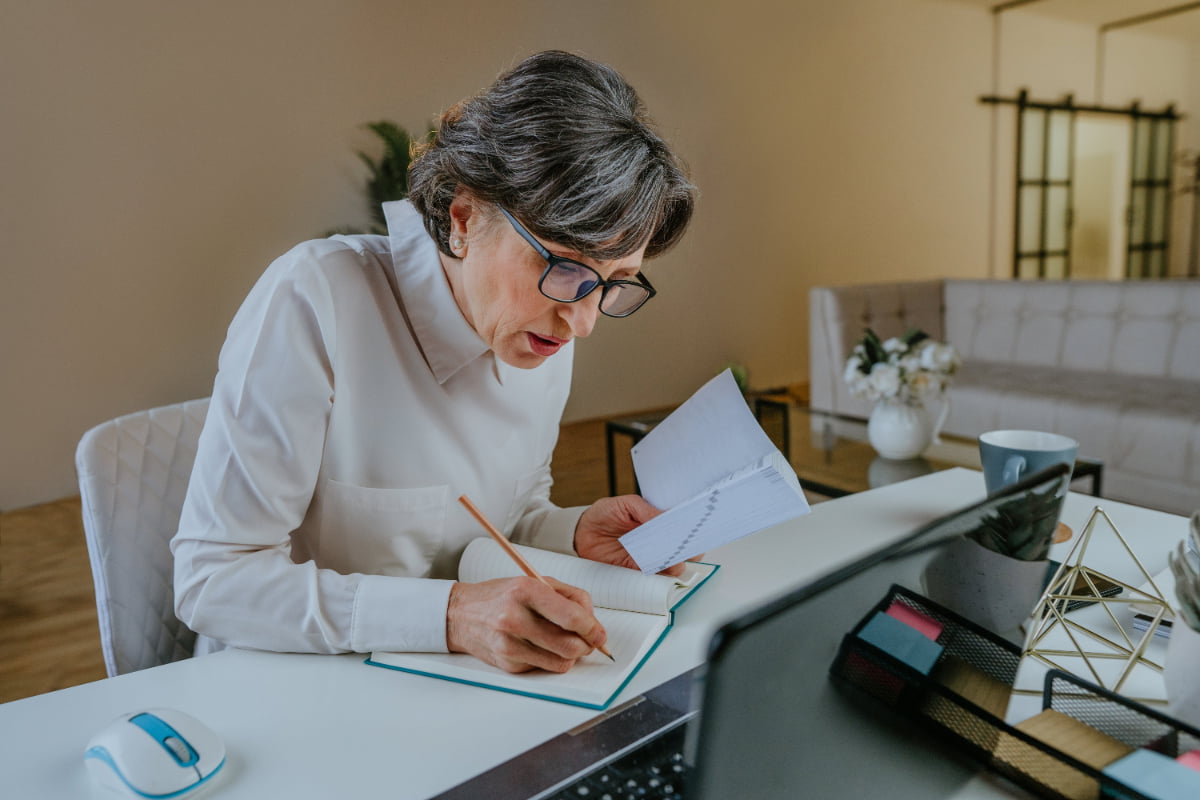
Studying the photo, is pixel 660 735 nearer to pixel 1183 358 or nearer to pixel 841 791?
pixel 841 791

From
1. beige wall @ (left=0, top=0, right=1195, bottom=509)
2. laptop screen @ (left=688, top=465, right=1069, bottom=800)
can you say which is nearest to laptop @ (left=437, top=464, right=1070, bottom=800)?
laptop screen @ (left=688, top=465, right=1069, bottom=800)

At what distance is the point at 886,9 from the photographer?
594 cm

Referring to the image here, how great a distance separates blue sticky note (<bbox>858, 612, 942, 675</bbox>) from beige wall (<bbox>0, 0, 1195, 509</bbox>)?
11.9ft

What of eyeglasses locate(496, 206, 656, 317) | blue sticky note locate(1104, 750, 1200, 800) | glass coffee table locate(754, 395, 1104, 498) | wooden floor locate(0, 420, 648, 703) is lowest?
wooden floor locate(0, 420, 648, 703)

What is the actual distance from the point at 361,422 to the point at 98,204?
11.0 ft

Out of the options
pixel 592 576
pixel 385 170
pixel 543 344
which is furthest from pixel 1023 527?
pixel 385 170

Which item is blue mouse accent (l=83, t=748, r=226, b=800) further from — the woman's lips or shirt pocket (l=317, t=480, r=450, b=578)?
the woman's lips

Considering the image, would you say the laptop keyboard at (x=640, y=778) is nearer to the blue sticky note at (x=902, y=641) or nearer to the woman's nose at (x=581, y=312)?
the blue sticky note at (x=902, y=641)

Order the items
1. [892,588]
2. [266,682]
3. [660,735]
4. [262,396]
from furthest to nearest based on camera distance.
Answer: [262,396] → [266,682] → [660,735] → [892,588]

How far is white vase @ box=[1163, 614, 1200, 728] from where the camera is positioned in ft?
2.00

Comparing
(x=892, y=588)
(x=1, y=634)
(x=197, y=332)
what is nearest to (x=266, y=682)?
(x=892, y=588)

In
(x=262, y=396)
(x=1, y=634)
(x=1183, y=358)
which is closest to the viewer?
(x=262, y=396)

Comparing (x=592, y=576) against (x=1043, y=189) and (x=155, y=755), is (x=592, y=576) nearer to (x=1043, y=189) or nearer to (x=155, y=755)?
(x=155, y=755)

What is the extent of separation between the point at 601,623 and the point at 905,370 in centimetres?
152
